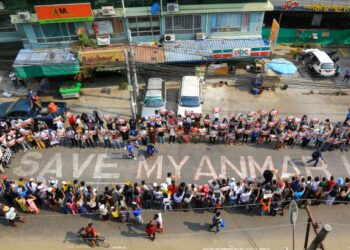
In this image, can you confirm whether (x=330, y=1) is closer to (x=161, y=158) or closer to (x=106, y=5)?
(x=106, y=5)

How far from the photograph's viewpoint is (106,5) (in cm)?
2234

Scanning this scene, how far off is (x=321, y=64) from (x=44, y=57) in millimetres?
20589

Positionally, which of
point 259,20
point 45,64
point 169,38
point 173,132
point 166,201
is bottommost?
point 166,201

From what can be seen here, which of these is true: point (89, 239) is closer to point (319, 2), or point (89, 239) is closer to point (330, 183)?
point (330, 183)

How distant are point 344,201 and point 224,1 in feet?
50.9

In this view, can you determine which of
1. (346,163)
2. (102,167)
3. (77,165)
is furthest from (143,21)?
(346,163)

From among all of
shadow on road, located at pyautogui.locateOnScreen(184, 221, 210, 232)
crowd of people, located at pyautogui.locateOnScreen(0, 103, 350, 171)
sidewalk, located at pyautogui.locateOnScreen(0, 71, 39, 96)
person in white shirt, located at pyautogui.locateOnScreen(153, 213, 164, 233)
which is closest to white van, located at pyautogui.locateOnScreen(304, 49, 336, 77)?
crowd of people, located at pyautogui.locateOnScreen(0, 103, 350, 171)

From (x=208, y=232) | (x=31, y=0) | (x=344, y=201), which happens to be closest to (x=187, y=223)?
(x=208, y=232)

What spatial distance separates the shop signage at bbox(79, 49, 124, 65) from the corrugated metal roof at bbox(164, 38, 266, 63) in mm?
3522

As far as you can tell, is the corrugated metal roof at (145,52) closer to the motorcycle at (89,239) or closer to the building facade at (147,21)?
the building facade at (147,21)

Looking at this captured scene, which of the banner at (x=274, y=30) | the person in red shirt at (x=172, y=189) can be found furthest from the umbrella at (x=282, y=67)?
the person in red shirt at (x=172, y=189)

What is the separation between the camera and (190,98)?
21016mm

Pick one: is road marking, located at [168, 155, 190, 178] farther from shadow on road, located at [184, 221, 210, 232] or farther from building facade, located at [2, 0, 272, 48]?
building facade, located at [2, 0, 272, 48]

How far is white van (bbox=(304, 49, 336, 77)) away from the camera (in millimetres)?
24344
